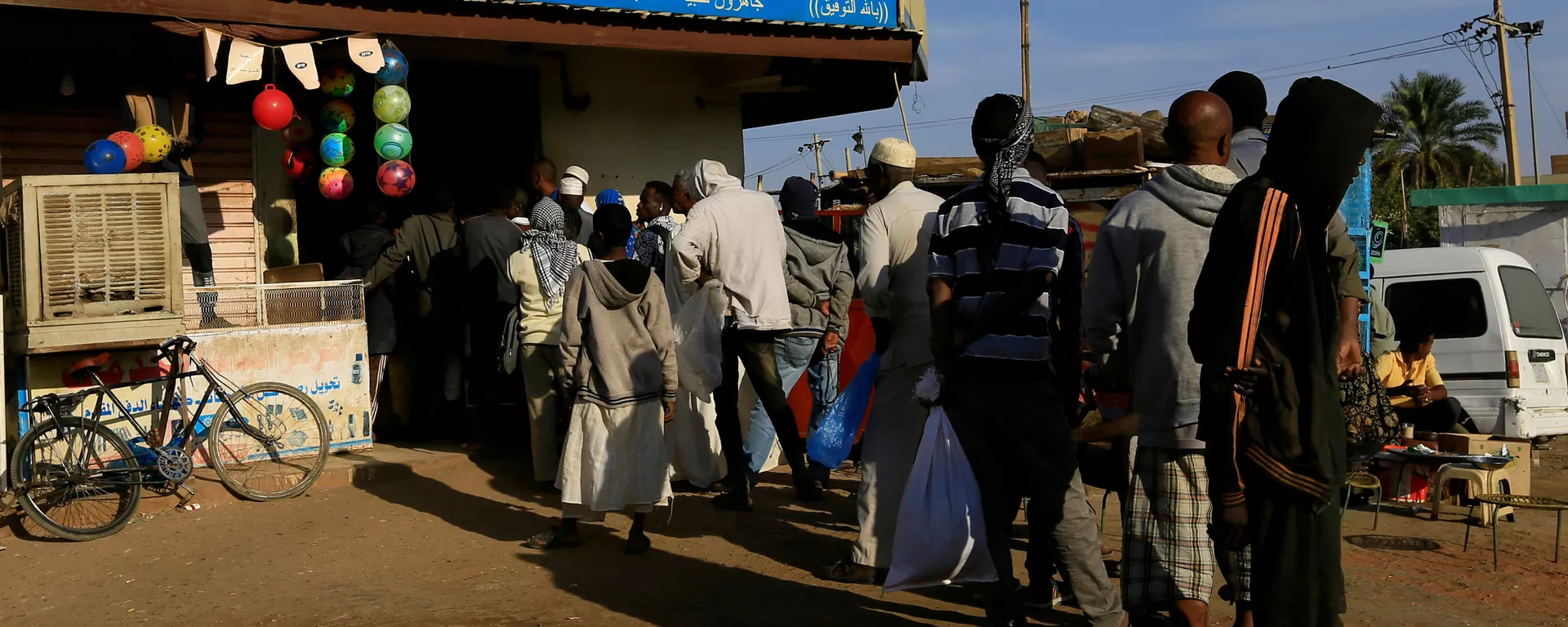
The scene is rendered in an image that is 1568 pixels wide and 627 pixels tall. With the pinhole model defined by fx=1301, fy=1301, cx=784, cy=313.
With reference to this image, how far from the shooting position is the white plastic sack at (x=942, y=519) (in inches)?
184

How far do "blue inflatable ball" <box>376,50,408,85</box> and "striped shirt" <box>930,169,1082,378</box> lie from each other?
5.18 meters

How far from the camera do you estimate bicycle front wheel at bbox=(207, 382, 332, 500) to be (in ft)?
24.9

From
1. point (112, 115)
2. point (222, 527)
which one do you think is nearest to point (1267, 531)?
point (222, 527)

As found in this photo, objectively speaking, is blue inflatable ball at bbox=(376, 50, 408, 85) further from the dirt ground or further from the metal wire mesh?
the dirt ground

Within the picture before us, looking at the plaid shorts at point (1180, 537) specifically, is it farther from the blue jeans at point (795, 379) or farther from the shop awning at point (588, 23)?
the shop awning at point (588, 23)

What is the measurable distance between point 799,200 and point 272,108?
3.42m

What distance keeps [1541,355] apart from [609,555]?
30.0ft

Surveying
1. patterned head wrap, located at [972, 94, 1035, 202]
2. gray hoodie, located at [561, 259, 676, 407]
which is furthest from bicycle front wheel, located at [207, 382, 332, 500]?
patterned head wrap, located at [972, 94, 1035, 202]

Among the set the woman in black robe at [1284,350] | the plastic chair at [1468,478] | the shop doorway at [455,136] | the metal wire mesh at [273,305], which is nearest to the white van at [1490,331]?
the plastic chair at [1468,478]

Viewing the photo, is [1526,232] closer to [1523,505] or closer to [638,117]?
[638,117]

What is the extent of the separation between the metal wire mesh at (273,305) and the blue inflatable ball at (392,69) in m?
1.35

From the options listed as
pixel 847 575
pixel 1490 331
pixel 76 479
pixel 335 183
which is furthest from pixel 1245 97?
pixel 1490 331

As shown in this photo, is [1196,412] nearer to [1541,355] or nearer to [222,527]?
[222,527]

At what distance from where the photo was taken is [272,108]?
27.0ft
